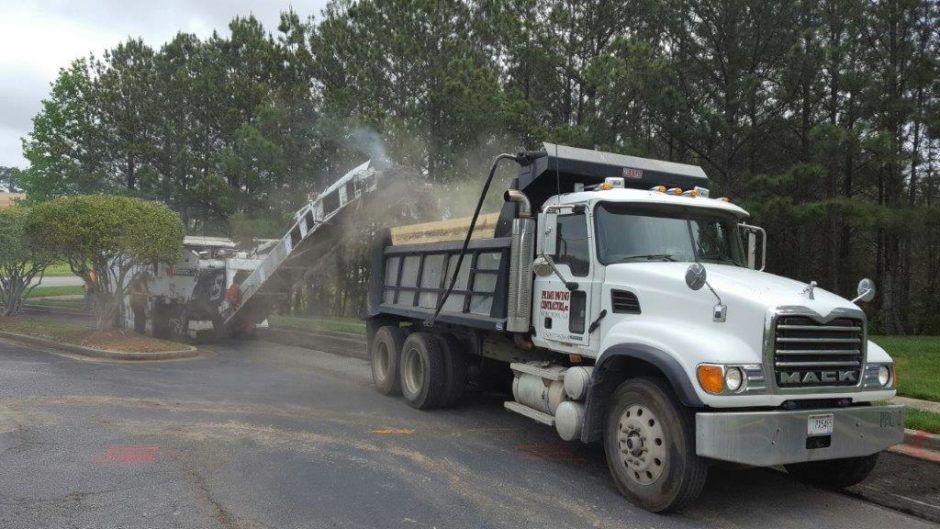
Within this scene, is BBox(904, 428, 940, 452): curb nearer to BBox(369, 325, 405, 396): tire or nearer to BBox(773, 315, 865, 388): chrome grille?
BBox(773, 315, 865, 388): chrome grille

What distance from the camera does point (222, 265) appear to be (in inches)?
634

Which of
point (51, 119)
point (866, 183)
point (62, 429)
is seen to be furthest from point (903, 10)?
point (51, 119)

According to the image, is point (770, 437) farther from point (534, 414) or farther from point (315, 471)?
point (315, 471)

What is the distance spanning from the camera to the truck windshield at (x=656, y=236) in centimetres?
612

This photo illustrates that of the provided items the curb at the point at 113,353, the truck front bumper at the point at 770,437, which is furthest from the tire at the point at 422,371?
the curb at the point at 113,353

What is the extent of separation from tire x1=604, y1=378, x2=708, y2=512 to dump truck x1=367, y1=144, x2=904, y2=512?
0.5 inches

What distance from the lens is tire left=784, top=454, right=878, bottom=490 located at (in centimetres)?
575

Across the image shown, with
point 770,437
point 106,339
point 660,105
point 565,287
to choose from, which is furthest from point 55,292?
point 770,437

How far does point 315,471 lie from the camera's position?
6.05 metres

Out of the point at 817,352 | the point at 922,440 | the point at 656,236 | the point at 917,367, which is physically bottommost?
the point at 922,440

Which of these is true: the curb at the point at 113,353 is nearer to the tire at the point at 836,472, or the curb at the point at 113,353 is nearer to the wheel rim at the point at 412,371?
the wheel rim at the point at 412,371

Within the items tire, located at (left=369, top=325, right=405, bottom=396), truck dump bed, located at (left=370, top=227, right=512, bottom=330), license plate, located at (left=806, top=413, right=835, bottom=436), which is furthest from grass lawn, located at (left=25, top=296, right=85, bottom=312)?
license plate, located at (left=806, top=413, right=835, bottom=436)

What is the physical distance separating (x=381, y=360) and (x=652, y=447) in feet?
18.5

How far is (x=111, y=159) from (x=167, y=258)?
748 inches
